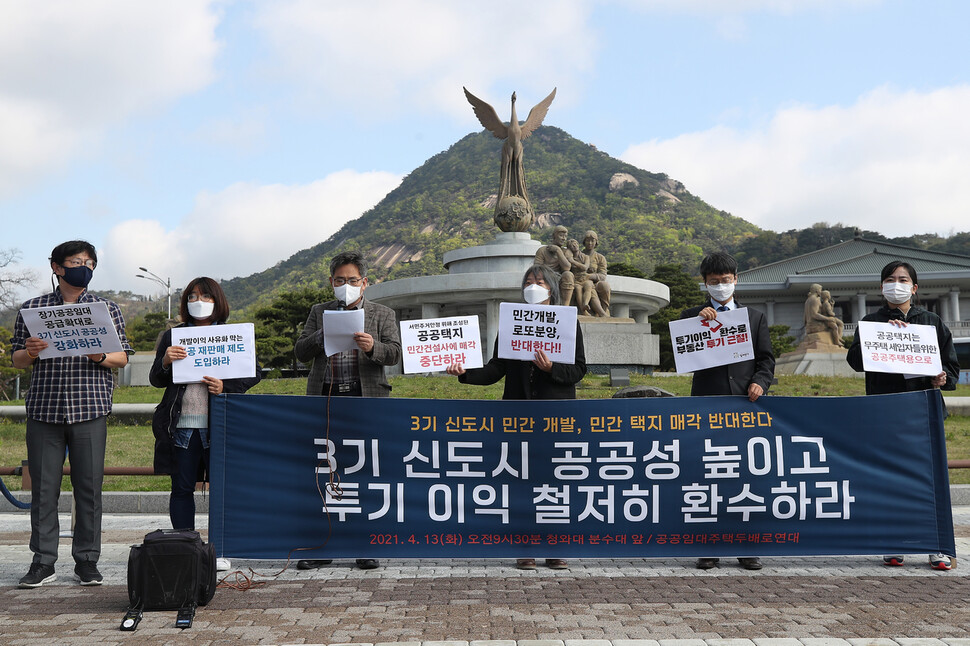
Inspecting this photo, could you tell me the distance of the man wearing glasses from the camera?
5.27 metres

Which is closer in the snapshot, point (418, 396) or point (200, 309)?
point (200, 309)

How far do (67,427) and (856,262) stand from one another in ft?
189

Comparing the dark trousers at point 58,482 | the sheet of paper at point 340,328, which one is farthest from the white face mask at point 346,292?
the dark trousers at point 58,482

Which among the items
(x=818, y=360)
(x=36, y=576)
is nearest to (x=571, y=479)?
(x=36, y=576)

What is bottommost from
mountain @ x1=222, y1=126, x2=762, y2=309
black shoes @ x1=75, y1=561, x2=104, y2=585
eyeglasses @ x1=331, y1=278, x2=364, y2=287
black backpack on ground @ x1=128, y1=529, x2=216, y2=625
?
black shoes @ x1=75, y1=561, x2=104, y2=585

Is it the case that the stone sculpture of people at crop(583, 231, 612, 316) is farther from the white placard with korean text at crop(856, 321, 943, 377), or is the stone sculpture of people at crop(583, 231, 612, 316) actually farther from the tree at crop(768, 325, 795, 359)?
the tree at crop(768, 325, 795, 359)

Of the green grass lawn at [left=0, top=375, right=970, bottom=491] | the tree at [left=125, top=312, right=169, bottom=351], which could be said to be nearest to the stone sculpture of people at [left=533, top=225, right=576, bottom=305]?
the green grass lawn at [left=0, top=375, right=970, bottom=491]

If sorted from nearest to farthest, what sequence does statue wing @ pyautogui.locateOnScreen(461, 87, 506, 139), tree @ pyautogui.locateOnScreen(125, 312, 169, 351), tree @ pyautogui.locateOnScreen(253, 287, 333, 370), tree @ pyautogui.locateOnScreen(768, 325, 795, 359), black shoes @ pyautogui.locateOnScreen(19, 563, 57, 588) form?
black shoes @ pyautogui.locateOnScreen(19, 563, 57, 588) → statue wing @ pyautogui.locateOnScreen(461, 87, 506, 139) → tree @ pyautogui.locateOnScreen(253, 287, 333, 370) → tree @ pyautogui.locateOnScreen(768, 325, 795, 359) → tree @ pyautogui.locateOnScreen(125, 312, 169, 351)

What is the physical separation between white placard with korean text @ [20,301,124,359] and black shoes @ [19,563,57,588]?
3.96 feet

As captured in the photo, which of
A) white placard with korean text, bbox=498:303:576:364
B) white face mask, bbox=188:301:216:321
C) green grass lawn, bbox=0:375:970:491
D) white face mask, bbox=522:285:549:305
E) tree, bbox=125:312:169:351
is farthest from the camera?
tree, bbox=125:312:169:351

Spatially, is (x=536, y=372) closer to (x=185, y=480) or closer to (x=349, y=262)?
(x=349, y=262)

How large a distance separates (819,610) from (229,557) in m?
3.32

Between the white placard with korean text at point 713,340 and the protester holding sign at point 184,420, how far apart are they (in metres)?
2.71

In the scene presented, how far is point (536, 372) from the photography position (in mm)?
5508
